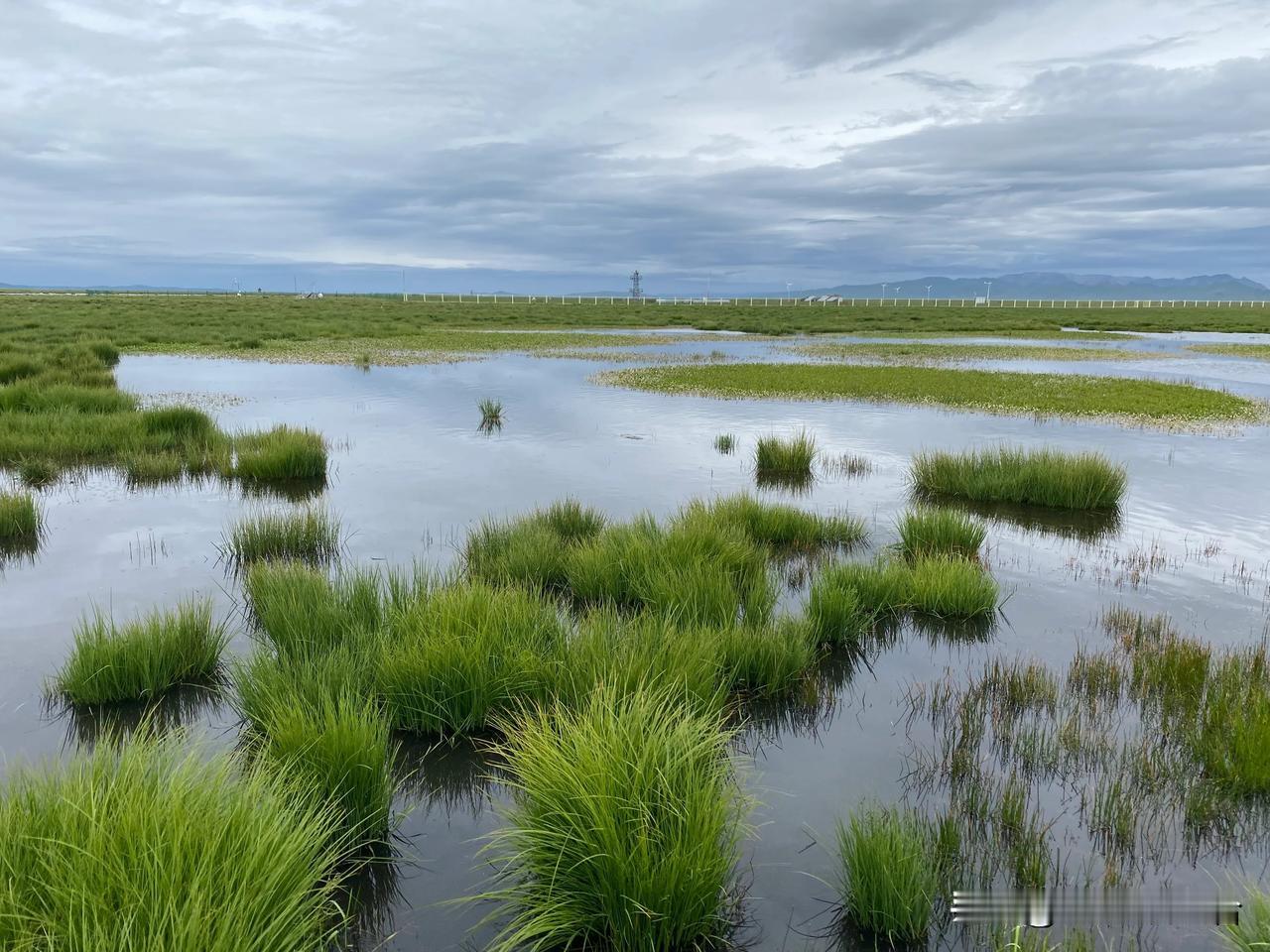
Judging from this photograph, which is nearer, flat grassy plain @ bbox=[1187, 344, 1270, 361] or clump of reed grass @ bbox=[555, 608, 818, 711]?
clump of reed grass @ bbox=[555, 608, 818, 711]

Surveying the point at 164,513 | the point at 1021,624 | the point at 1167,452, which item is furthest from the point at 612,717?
the point at 1167,452

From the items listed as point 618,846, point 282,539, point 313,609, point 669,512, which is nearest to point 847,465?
point 669,512

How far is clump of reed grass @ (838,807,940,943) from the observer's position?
15.0 feet

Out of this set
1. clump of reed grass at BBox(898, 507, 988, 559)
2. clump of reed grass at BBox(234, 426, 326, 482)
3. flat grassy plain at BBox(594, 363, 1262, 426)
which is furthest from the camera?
flat grassy plain at BBox(594, 363, 1262, 426)

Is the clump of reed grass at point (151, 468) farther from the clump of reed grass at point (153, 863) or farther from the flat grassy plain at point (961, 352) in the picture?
the flat grassy plain at point (961, 352)

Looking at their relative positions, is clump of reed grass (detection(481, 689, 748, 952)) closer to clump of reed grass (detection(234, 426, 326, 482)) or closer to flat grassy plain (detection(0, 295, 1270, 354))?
clump of reed grass (detection(234, 426, 326, 482))

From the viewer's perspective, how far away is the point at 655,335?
62.8 meters

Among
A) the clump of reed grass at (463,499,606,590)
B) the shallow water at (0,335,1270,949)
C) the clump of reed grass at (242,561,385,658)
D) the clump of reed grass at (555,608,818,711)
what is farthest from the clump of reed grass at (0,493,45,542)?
the clump of reed grass at (555,608,818,711)

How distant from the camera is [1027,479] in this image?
1455 centimetres

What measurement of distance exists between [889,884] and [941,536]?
7344mm

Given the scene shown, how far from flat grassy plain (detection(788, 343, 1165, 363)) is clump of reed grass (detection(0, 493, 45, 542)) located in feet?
116

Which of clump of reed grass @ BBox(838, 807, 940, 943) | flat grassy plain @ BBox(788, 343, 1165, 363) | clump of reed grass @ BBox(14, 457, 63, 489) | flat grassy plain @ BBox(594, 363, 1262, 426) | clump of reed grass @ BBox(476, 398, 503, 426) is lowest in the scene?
clump of reed grass @ BBox(838, 807, 940, 943)

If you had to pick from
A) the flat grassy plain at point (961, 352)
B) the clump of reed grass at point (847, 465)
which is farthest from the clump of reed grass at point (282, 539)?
the flat grassy plain at point (961, 352)

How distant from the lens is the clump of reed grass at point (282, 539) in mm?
11062
